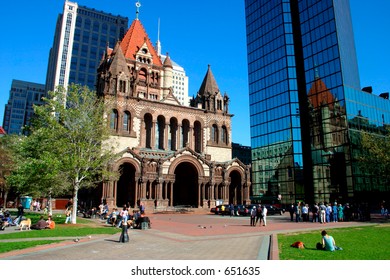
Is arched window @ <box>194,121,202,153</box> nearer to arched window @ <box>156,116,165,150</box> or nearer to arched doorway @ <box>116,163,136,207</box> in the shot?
arched window @ <box>156,116,165,150</box>

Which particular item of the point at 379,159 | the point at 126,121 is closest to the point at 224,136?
the point at 126,121

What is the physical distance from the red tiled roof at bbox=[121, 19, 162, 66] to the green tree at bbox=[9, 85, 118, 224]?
38.5 meters

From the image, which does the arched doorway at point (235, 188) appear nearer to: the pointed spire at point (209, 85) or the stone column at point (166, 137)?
the stone column at point (166, 137)

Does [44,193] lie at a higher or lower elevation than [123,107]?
lower

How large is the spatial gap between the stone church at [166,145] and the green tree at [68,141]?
46.8 feet

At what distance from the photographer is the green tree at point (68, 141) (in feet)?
76.9

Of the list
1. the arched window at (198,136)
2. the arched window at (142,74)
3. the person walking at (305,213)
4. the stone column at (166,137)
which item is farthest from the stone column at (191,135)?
the person walking at (305,213)

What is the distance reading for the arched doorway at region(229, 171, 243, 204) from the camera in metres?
52.2

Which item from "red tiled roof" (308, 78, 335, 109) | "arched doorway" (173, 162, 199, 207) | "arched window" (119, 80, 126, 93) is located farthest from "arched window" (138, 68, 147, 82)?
"red tiled roof" (308, 78, 335, 109)

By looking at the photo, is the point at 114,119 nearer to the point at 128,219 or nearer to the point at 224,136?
the point at 224,136
